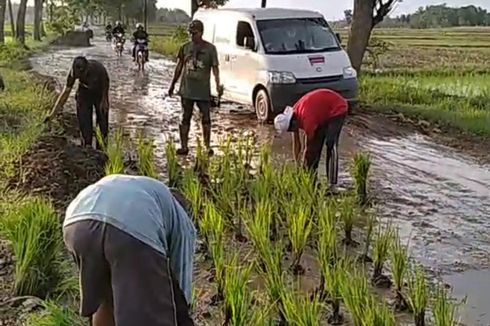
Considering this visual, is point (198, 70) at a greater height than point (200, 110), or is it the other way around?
point (198, 70)

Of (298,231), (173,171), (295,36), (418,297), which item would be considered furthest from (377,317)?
(295,36)

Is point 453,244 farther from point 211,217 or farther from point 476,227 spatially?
point 211,217

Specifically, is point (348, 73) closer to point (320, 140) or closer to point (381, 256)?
point (320, 140)

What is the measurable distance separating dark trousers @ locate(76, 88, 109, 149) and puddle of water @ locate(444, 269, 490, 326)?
4245 millimetres

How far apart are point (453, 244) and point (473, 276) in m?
0.71

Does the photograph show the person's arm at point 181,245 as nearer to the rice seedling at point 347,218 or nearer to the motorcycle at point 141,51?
the rice seedling at point 347,218

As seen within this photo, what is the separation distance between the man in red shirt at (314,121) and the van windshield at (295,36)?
530 centimetres

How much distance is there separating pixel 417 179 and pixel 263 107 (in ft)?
13.8

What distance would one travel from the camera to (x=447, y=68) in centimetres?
2341

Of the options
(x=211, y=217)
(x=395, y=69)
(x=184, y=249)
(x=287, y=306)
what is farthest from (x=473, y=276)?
(x=395, y=69)

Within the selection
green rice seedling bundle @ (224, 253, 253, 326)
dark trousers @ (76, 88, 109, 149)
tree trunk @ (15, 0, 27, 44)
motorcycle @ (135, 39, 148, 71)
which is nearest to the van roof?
dark trousers @ (76, 88, 109, 149)

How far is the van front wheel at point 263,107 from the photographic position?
1226 cm

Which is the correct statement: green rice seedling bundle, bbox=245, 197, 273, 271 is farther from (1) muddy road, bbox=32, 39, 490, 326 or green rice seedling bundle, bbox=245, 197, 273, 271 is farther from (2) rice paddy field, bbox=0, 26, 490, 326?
(1) muddy road, bbox=32, 39, 490, 326

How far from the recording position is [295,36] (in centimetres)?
1258
